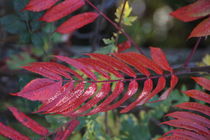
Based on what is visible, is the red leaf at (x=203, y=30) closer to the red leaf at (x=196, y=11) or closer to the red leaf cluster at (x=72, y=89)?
the red leaf at (x=196, y=11)

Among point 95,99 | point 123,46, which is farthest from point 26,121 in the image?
point 123,46

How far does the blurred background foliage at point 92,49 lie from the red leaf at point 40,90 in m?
0.24

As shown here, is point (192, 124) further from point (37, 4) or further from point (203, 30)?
point (37, 4)

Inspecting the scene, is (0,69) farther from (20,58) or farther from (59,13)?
(59,13)

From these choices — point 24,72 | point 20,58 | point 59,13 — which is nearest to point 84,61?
point 59,13

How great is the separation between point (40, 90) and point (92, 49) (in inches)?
21.7

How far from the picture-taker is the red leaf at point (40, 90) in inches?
22.4

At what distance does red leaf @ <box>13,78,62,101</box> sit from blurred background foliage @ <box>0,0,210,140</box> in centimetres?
24

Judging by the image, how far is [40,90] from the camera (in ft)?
1.92

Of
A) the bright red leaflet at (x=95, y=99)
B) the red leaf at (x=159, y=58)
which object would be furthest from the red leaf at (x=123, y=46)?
the bright red leaflet at (x=95, y=99)

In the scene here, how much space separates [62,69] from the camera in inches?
24.5

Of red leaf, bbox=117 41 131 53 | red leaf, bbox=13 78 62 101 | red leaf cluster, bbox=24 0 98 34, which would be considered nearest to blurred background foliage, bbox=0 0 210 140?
red leaf, bbox=117 41 131 53

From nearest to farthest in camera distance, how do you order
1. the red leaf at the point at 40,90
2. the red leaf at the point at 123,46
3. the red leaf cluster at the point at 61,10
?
the red leaf at the point at 40,90
the red leaf cluster at the point at 61,10
the red leaf at the point at 123,46

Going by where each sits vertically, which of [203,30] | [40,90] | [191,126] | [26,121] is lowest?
[26,121]
